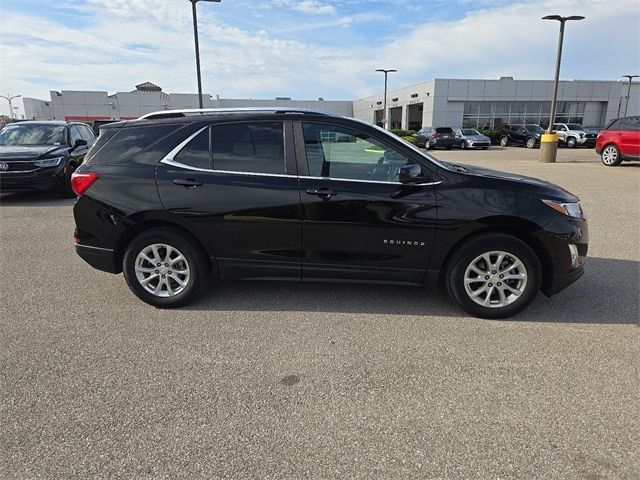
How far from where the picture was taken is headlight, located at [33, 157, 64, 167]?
29.6 feet

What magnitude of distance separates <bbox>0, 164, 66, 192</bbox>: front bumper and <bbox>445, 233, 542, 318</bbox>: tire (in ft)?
29.4

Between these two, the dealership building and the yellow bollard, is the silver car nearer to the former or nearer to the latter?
the yellow bollard

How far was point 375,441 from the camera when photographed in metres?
2.32

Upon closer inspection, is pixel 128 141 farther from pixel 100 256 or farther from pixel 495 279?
pixel 495 279

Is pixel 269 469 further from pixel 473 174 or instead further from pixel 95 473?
pixel 473 174

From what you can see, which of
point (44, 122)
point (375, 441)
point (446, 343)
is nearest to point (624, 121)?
point (446, 343)

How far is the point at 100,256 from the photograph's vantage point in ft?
13.3

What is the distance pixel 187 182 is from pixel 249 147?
2.12 ft

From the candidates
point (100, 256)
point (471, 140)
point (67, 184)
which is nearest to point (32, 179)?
point (67, 184)

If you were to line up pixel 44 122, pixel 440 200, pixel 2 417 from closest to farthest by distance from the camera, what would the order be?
1. pixel 2 417
2. pixel 440 200
3. pixel 44 122

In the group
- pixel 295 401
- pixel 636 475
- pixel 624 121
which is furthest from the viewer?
pixel 624 121

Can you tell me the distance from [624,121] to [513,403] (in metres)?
16.8

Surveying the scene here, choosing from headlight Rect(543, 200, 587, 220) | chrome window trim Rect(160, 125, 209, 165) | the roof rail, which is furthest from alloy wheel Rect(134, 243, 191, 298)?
headlight Rect(543, 200, 587, 220)

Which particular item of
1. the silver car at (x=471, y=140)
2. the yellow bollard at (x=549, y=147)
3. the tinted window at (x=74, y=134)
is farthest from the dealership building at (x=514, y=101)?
the tinted window at (x=74, y=134)
